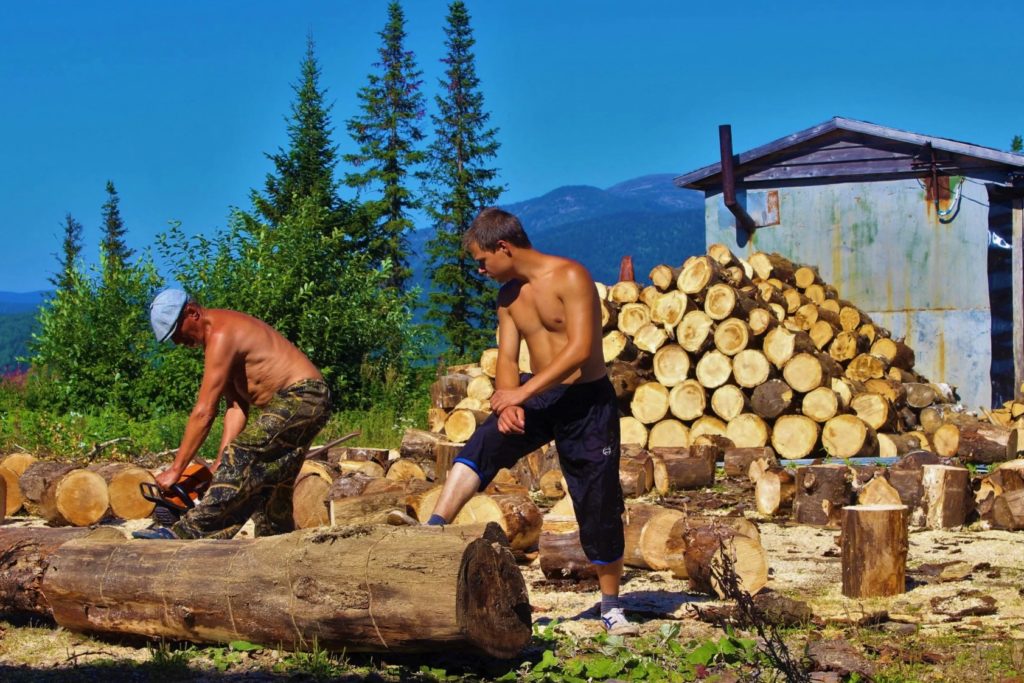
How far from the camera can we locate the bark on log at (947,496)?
7953 millimetres

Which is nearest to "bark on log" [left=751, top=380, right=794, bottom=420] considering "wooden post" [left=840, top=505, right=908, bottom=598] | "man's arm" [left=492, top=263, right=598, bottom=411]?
"wooden post" [left=840, top=505, right=908, bottom=598]

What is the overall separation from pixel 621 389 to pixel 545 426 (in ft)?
21.5

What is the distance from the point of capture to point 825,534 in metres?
7.80

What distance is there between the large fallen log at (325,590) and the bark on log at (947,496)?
470 cm

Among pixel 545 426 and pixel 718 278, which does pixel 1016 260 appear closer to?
pixel 718 278

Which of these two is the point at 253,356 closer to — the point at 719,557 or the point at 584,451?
the point at 584,451

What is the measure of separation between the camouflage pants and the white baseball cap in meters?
0.68

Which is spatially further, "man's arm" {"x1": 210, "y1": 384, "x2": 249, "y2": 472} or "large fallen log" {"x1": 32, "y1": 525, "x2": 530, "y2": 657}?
"man's arm" {"x1": 210, "y1": 384, "x2": 249, "y2": 472}

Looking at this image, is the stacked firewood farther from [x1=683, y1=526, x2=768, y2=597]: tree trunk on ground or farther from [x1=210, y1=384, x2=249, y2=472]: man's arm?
[x1=683, y1=526, x2=768, y2=597]: tree trunk on ground

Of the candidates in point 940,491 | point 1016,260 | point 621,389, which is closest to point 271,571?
point 940,491

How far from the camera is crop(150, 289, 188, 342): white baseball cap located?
5.82 metres

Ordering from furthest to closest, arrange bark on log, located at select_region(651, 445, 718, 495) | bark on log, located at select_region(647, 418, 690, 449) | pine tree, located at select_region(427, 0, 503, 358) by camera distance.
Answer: pine tree, located at select_region(427, 0, 503, 358)
bark on log, located at select_region(647, 418, 690, 449)
bark on log, located at select_region(651, 445, 718, 495)

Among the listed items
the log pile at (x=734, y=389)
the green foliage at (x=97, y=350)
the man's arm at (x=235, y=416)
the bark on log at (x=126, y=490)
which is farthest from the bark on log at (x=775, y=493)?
the green foliage at (x=97, y=350)

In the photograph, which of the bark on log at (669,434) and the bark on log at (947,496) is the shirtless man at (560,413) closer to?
the bark on log at (947,496)
